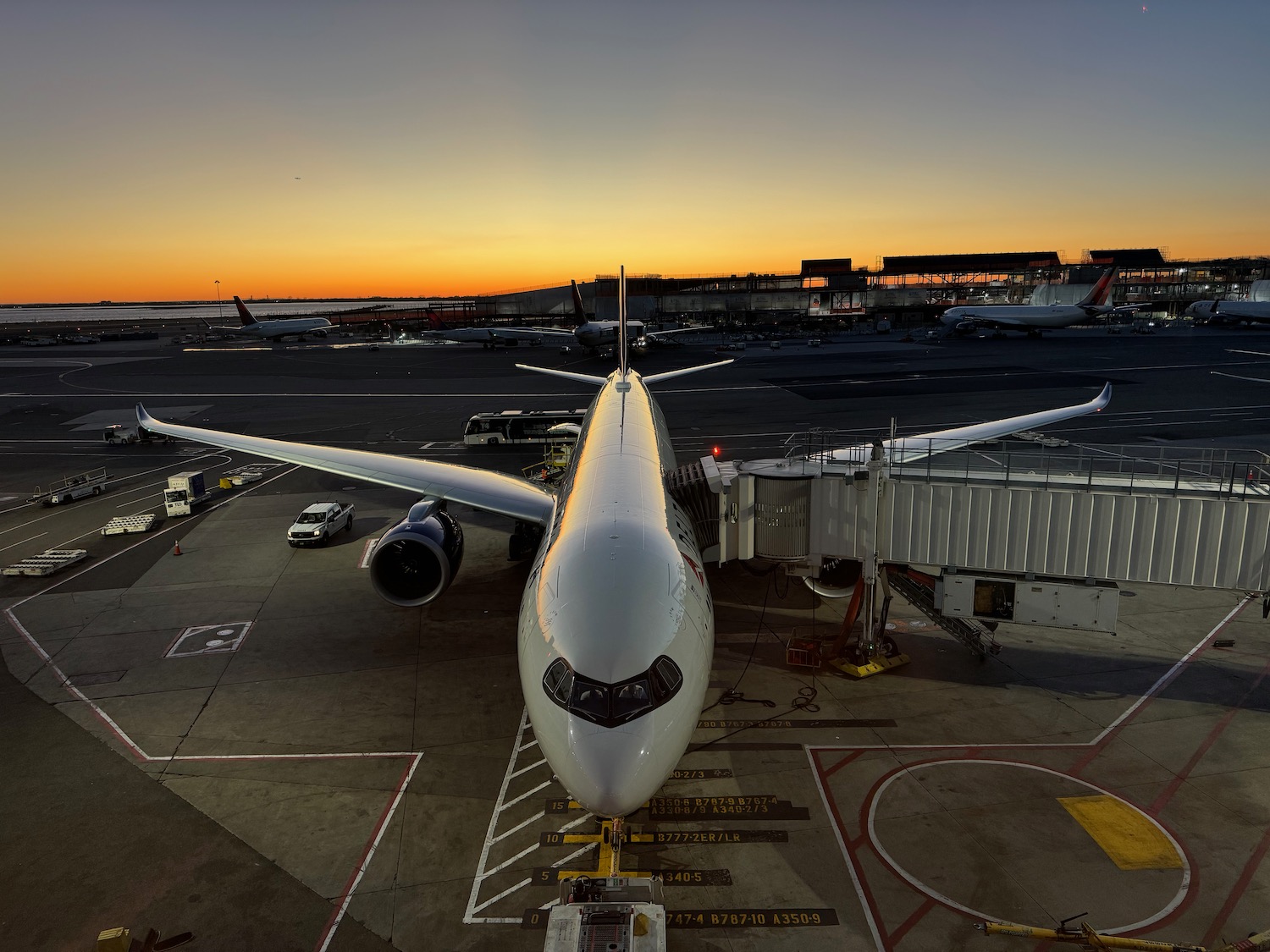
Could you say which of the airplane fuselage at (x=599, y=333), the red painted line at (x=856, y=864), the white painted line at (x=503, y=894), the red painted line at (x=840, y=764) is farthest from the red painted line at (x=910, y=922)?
the airplane fuselage at (x=599, y=333)

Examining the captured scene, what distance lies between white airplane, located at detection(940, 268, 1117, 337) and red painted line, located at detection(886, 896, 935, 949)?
124 metres

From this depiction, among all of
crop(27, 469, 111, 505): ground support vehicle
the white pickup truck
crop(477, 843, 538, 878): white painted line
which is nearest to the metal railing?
crop(477, 843, 538, 878): white painted line

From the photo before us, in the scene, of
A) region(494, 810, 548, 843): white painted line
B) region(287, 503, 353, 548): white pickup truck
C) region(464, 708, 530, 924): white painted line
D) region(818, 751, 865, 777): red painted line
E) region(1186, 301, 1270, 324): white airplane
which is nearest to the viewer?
region(464, 708, 530, 924): white painted line

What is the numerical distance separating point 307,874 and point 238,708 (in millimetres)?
7161

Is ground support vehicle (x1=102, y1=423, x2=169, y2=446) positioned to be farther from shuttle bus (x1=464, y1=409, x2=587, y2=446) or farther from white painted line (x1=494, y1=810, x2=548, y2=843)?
white painted line (x1=494, y1=810, x2=548, y2=843)

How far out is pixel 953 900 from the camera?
Answer: 38.7 ft

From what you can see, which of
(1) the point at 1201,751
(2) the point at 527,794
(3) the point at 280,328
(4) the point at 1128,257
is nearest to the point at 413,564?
(2) the point at 527,794

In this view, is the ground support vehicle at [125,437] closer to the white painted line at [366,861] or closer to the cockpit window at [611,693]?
the white painted line at [366,861]

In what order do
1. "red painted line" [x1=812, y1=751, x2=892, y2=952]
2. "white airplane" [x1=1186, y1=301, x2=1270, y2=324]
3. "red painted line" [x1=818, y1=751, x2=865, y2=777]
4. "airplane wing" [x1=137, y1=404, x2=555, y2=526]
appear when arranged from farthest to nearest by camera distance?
"white airplane" [x1=1186, y1=301, x2=1270, y2=324], "airplane wing" [x1=137, y1=404, x2=555, y2=526], "red painted line" [x1=818, y1=751, x2=865, y2=777], "red painted line" [x1=812, y1=751, x2=892, y2=952]

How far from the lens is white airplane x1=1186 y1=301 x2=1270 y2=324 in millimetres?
122438

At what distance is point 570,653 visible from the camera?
10477 millimetres

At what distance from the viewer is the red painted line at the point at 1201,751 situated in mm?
13969

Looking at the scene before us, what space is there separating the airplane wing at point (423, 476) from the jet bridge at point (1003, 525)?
513 centimetres

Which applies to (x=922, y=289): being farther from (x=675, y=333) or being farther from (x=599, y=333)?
(x=599, y=333)
